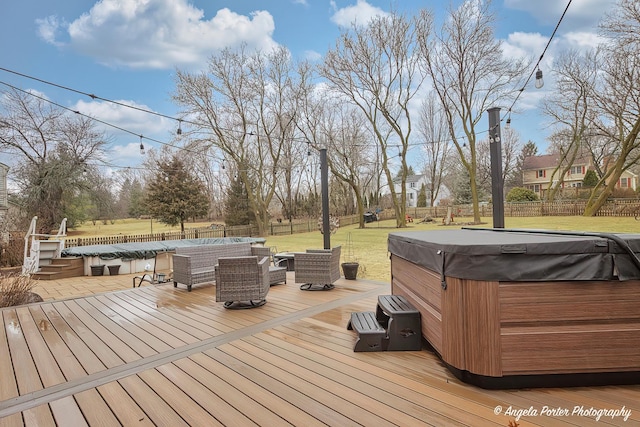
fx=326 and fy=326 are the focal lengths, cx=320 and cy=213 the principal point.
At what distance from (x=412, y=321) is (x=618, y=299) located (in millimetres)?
1417

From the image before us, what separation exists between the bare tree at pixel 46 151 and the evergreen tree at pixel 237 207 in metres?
7.24

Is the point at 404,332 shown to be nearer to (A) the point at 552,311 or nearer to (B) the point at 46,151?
(A) the point at 552,311

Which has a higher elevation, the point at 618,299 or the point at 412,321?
the point at 618,299

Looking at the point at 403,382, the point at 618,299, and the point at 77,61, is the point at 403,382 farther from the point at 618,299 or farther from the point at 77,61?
the point at 77,61

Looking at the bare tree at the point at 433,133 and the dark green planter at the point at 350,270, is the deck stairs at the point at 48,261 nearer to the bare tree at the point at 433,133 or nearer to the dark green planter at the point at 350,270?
the dark green planter at the point at 350,270

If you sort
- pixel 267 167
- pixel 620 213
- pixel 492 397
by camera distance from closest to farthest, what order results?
1. pixel 492 397
2. pixel 620 213
3. pixel 267 167

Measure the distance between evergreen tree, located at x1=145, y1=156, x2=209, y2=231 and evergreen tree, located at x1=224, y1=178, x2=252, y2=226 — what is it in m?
2.26

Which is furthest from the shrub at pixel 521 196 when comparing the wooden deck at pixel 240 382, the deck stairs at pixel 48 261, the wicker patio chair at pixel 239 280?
the deck stairs at pixel 48 261

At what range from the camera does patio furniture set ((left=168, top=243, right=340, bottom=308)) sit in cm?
427

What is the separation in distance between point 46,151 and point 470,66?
798 inches

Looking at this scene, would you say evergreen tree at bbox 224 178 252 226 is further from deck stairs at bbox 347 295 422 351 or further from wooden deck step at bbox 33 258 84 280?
deck stairs at bbox 347 295 422 351

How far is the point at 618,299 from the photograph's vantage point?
2115mm

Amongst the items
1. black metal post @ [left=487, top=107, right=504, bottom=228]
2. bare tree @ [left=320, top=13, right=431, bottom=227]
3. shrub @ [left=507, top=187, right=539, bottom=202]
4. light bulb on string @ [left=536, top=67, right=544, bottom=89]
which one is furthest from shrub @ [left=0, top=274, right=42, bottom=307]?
shrub @ [left=507, top=187, right=539, bottom=202]

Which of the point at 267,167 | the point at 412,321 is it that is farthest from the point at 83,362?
the point at 267,167
